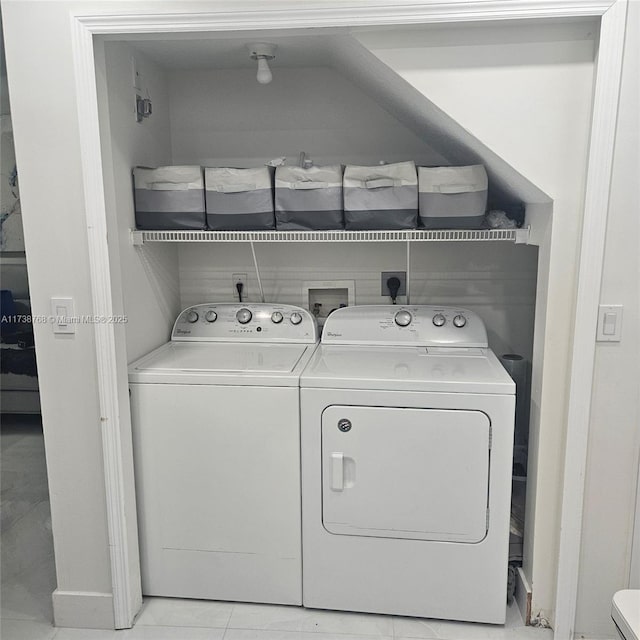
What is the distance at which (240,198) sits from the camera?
222 cm

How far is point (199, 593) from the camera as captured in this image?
7.16 feet

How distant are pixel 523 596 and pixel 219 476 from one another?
1.22 metres

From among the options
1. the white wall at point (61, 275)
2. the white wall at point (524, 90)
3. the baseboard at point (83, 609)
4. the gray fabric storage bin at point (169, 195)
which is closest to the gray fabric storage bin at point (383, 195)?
the white wall at point (524, 90)

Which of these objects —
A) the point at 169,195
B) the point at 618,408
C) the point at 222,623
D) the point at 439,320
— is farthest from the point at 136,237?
the point at 618,408

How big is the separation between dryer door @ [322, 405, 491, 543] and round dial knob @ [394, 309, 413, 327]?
60cm

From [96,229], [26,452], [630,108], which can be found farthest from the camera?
[26,452]

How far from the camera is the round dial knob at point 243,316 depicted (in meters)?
2.56

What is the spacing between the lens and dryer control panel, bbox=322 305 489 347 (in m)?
2.42

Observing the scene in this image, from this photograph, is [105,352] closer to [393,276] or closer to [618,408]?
[393,276]

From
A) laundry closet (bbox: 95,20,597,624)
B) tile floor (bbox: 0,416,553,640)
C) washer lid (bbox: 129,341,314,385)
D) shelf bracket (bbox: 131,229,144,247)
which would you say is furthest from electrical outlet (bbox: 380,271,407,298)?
tile floor (bbox: 0,416,553,640)

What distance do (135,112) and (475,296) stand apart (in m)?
1.70

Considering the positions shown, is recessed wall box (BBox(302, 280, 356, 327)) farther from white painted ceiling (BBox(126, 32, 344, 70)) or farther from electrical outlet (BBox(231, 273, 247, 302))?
white painted ceiling (BBox(126, 32, 344, 70))

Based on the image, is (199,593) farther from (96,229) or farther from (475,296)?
(475,296)

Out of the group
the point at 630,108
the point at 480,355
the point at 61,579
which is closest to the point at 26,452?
the point at 61,579
